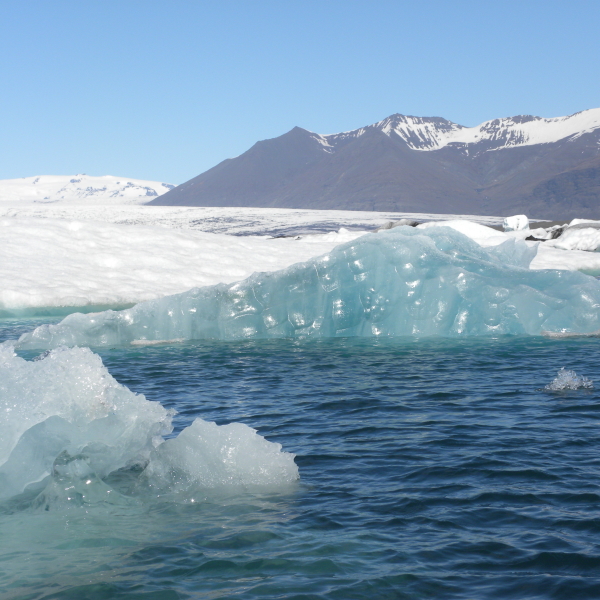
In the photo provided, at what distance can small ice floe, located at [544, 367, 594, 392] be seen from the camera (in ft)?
32.8

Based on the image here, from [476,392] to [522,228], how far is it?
42190mm

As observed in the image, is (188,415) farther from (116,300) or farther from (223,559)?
(116,300)

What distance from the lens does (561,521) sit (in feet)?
18.0

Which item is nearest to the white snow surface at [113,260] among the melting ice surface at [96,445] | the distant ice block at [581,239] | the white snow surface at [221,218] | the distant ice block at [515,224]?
the melting ice surface at [96,445]

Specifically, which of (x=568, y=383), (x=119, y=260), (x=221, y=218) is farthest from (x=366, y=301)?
(x=221, y=218)

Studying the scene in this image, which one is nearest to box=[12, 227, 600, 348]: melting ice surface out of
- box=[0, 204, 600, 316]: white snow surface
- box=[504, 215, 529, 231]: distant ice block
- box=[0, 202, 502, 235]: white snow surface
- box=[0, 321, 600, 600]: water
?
box=[0, 204, 600, 316]: white snow surface

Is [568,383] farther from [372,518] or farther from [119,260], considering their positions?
[119,260]

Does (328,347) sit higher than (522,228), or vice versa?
(522,228)

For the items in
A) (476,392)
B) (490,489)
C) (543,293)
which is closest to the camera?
(490,489)

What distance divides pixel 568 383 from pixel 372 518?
215 inches

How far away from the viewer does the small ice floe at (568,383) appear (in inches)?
394

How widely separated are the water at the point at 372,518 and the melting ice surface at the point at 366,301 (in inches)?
243

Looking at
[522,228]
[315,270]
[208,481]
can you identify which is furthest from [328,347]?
[522,228]

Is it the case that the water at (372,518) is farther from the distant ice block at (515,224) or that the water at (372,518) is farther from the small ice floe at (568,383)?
the distant ice block at (515,224)
